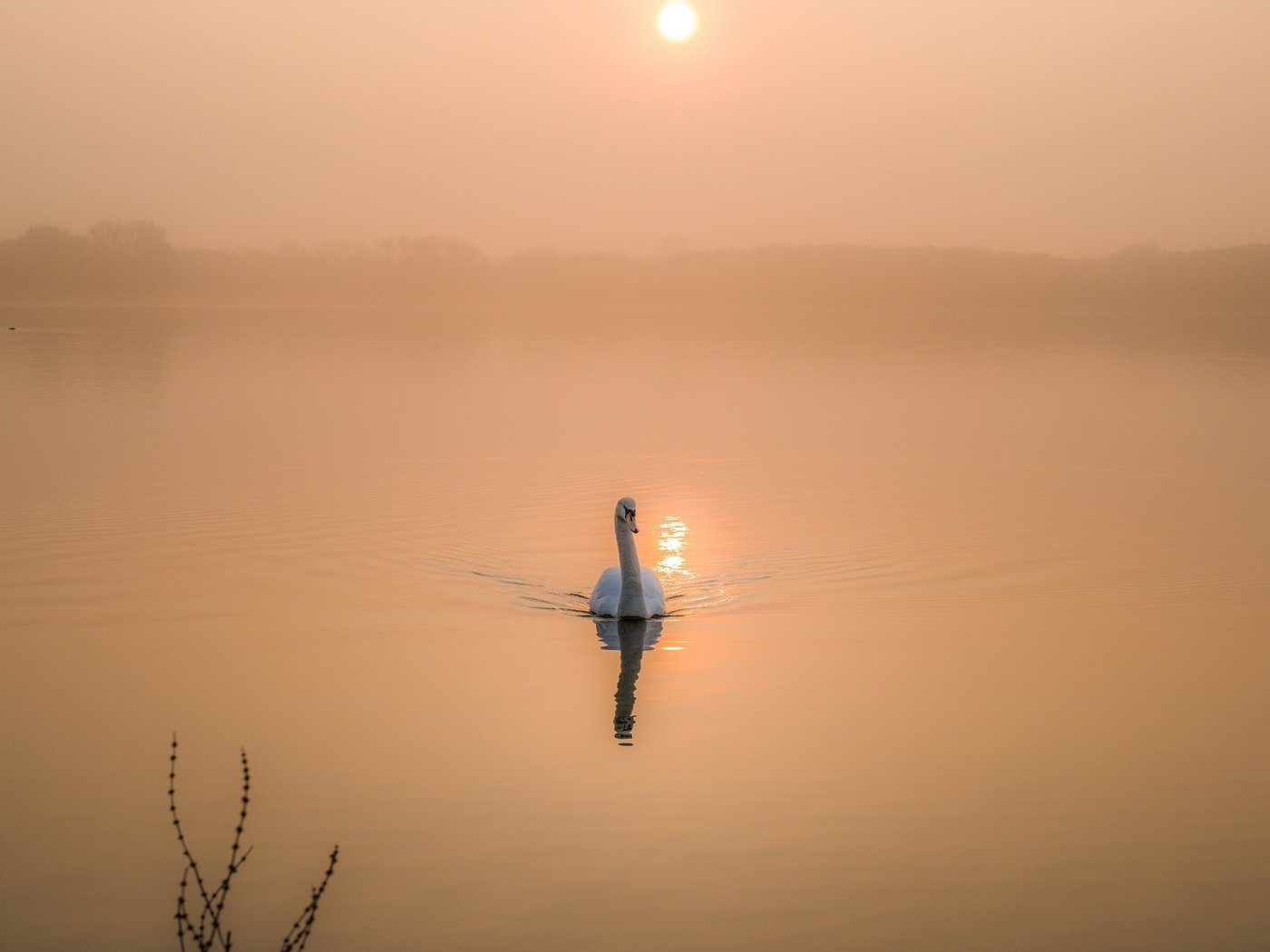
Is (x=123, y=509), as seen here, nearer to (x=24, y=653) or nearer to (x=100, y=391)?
(x=24, y=653)

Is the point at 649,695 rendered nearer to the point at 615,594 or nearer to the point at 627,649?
the point at 627,649

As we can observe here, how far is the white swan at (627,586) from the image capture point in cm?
1881

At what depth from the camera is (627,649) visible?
57.4ft

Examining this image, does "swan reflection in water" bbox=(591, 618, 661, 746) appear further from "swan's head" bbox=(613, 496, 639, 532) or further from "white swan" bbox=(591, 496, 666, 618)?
"swan's head" bbox=(613, 496, 639, 532)

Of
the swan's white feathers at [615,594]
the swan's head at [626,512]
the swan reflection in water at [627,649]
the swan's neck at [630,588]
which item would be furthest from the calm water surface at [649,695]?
the swan's head at [626,512]

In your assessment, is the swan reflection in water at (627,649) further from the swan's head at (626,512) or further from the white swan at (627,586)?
the swan's head at (626,512)

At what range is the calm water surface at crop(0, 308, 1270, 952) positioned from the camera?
10.3 meters

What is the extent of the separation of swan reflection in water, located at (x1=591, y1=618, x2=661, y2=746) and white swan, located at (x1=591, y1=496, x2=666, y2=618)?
135 mm

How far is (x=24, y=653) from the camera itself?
1683cm

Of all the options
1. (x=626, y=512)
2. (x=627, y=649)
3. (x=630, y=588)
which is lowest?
(x=627, y=649)

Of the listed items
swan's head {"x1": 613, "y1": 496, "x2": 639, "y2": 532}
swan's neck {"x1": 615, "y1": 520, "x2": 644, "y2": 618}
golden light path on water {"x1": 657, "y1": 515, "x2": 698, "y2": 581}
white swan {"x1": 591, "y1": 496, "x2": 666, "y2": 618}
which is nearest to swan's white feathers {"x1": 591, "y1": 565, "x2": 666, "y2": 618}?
white swan {"x1": 591, "y1": 496, "x2": 666, "y2": 618}

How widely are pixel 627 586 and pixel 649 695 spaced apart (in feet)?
11.5

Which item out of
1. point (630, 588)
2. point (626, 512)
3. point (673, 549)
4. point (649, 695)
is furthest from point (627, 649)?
point (673, 549)

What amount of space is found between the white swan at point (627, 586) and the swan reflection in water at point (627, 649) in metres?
0.14
